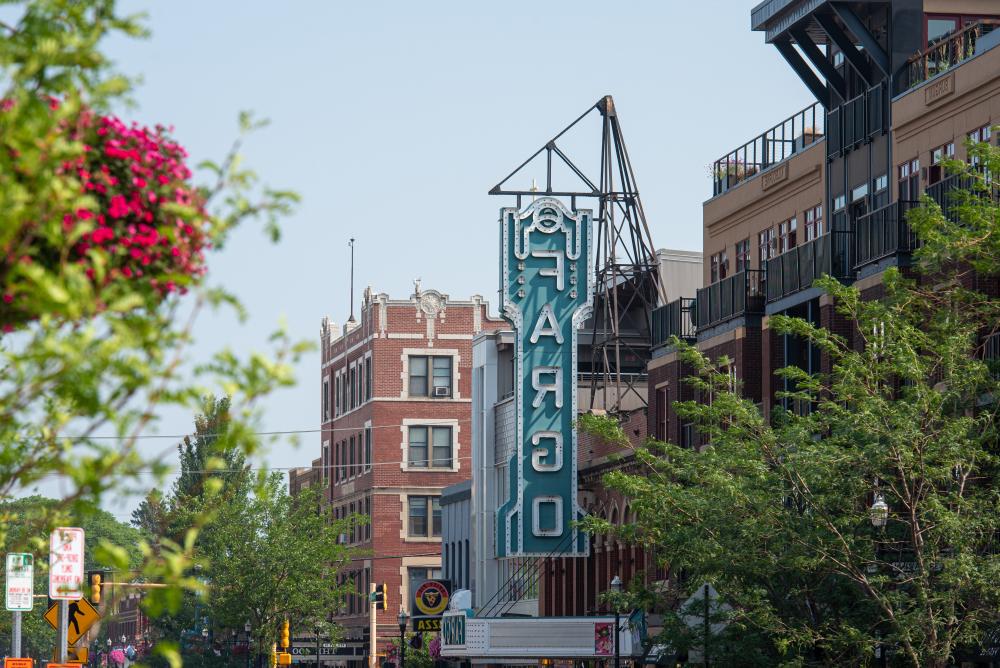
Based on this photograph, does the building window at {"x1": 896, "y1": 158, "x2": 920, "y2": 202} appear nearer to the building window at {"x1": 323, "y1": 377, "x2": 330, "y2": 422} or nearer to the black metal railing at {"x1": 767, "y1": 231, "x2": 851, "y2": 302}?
the black metal railing at {"x1": 767, "y1": 231, "x2": 851, "y2": 302}

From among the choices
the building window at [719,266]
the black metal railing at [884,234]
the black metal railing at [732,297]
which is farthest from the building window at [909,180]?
the building window at [719,266]

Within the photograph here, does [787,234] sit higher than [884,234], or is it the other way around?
[787,234]

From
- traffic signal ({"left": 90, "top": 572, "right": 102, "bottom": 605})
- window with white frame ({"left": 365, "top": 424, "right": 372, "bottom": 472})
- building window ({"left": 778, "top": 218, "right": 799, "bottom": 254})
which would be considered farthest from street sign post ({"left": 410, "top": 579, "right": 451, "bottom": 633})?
traffic signal ({"left": 90, "top": 572, "right": 102, "bottom": 605})

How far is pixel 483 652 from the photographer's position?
59156 mm

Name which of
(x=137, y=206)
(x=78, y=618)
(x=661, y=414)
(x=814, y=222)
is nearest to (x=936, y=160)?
(x=814, y=222)

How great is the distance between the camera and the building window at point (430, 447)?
326 ft

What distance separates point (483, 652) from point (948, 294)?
31.3 metres

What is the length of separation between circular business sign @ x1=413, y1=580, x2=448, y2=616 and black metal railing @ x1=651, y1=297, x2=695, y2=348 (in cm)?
2617

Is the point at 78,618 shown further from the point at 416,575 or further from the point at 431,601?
the point at 416,575

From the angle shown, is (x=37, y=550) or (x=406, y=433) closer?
(x=37, y=550)

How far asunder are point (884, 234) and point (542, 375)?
21606 mm

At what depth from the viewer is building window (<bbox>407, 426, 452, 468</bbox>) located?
326ft

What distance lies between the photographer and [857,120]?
47.1 metres

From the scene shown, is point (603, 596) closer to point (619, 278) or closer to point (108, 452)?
point (108, 452)
